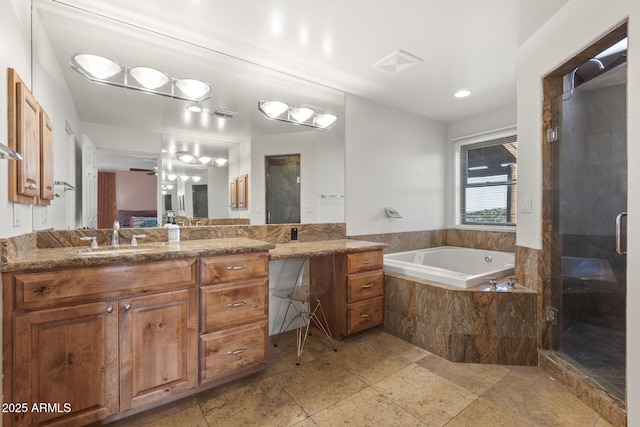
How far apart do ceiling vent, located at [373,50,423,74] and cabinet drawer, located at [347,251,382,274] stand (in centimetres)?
158

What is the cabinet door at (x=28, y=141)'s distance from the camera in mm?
1244

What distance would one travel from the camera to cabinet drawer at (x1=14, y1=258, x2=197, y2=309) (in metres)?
1.18

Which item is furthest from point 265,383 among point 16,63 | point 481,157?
point 481,157

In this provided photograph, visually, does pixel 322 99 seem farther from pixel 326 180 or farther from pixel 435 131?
pixel 435 131

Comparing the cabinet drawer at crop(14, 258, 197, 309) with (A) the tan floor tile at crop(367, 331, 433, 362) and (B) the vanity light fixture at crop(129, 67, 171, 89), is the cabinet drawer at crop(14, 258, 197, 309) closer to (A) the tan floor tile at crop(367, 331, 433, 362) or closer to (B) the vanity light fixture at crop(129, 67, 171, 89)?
(B) the vanity light fixture at crop(129, 67, 171, 89)

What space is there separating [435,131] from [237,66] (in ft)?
8.86

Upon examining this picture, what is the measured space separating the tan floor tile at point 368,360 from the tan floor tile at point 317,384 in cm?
7

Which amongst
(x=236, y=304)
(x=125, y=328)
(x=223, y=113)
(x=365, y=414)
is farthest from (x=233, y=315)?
(x=223, y=113)

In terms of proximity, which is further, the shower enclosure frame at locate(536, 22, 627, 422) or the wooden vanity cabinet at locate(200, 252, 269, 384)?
the shower enclosure frame at locate(536, 22, 627, 422)

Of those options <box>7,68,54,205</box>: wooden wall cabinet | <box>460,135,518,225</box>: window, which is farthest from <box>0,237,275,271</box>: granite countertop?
<box>460,135,518,225</box>: window

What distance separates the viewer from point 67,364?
1.26 metres

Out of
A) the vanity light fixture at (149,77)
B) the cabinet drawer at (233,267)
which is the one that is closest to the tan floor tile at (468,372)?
the cabinet drawer at (233,267)

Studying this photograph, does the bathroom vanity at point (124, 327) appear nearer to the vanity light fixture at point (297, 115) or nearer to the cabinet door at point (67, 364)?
the cabinet door at point (67, 364)

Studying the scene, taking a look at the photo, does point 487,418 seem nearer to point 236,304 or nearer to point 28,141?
point 236,304
